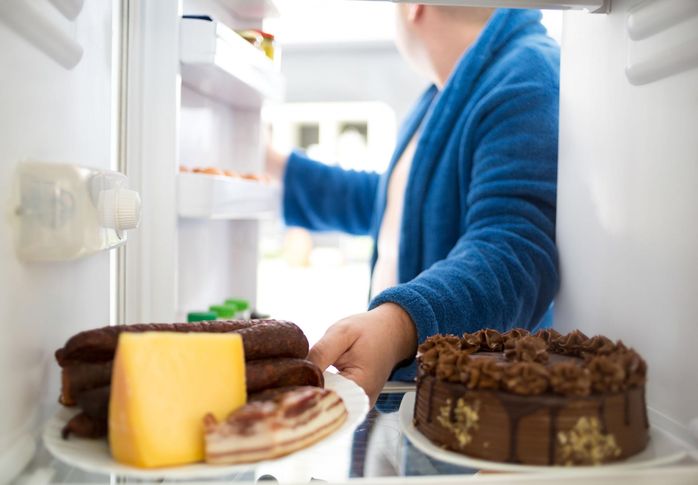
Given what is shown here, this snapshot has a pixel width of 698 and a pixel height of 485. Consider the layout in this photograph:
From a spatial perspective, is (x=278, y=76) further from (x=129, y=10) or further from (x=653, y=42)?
(x=653, y=42)

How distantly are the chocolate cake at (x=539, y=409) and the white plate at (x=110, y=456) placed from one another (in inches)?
2.8

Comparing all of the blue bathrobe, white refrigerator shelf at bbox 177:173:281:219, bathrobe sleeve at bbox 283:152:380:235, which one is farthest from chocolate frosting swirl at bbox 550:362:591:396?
bathrobe sleeve at bbox 283:152:380:235

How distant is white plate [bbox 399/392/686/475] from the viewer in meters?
0.50

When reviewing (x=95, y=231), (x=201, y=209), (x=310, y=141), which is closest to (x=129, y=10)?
(x=201, y=209)

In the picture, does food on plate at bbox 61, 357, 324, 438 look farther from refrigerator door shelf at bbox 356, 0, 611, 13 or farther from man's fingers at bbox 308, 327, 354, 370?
refrigerator door shelf at bbox 356, 0, 611, 13

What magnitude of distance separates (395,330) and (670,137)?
0.38 m

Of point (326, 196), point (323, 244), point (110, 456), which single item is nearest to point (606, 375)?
point (110, 456)

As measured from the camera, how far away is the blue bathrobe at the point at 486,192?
0.91 metres

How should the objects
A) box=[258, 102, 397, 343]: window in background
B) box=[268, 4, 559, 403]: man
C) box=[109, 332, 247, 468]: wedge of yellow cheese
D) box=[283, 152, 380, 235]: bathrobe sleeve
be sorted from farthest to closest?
1. box=[258, 102, 397, 343]: window in background
2. box=[283, 152, 380, 235]: bathrobe sleeve
3. box=[268, 4, 559, 403]: man
4. box=[109, 332, 247, 468]: wedge of yellow cheese

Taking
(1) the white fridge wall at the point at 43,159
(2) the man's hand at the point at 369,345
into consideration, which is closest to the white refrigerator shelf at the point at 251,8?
(1) the white fridge wall at the point at 43,159

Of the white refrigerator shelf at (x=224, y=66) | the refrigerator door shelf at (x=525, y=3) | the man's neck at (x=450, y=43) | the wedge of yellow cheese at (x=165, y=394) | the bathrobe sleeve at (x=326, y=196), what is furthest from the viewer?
the bathrobe sleeve at (x=326, y=196)

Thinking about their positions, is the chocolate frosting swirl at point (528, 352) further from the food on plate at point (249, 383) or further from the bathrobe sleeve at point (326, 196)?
the bathrobe sleeve at point (326, 196)

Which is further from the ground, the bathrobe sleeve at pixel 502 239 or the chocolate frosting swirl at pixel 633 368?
the bathrobe sleeve at pixel 502 239

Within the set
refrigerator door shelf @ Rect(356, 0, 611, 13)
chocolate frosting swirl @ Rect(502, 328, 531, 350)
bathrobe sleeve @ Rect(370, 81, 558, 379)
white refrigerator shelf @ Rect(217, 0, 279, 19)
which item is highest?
white refrigerator shelf @ Rect(217, 0, 279, 19)
